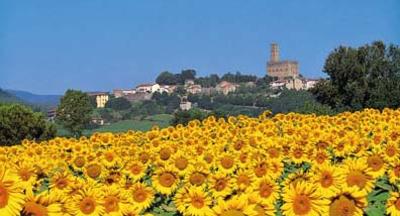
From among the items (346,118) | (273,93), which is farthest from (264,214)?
(273,93)

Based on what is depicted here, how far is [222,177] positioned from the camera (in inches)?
263

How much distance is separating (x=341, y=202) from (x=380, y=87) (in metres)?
61.2

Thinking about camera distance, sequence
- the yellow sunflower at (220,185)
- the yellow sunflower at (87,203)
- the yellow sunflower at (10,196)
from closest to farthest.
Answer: the yellow sunflower at (10,196), the yellow sunflower at (87,203), the yellow sunflower at (220,185)

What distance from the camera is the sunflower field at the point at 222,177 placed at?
4699mm

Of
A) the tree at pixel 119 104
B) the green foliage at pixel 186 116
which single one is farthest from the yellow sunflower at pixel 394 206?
the tree at pixel 119 104

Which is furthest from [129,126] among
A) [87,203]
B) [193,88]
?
[193,88]

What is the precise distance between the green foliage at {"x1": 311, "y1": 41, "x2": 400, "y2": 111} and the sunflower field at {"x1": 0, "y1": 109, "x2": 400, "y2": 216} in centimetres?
5291

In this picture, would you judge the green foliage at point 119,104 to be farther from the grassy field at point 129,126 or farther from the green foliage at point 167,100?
the grassy field at point 129,126

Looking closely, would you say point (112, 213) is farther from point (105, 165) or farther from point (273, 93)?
point (273, 93)

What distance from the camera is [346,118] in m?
16.2

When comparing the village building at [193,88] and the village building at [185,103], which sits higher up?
the village building at [193,88]

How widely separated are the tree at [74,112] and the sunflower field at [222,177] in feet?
263

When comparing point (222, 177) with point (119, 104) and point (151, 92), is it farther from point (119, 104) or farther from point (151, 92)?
point (151, 92)

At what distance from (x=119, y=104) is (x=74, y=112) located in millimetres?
51326
